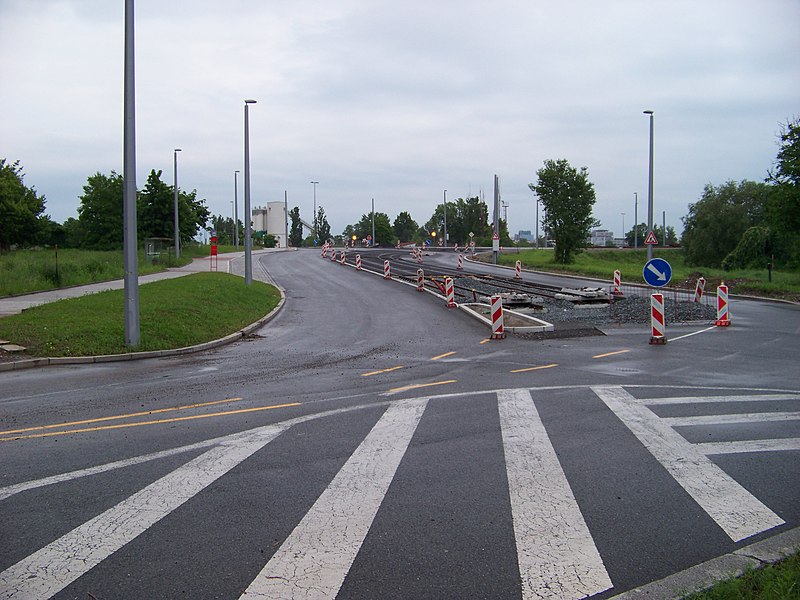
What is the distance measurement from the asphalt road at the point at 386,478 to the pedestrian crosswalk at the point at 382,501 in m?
0.02

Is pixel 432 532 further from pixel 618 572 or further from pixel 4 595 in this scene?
pixel 4 595

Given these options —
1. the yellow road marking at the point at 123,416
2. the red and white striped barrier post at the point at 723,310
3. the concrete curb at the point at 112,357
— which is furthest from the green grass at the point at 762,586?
the red and white striped barrier post at the point at 723,310

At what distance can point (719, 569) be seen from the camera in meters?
4.29

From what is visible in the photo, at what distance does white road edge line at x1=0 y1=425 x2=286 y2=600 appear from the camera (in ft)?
13.8

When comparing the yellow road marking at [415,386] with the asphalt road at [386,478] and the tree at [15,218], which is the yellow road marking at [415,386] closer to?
the asphalt road at [386,478]

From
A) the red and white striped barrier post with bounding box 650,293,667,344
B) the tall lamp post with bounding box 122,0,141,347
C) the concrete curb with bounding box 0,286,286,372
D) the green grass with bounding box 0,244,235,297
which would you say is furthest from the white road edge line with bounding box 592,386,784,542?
the green grass with bounding box 0,244,235,297

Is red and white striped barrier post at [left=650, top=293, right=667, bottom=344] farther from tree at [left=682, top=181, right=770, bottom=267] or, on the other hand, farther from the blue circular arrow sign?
tree at [left=682, top=181, right=770, bottom=267]

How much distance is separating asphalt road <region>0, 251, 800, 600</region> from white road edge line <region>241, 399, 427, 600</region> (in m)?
0.02

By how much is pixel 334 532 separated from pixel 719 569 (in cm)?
255

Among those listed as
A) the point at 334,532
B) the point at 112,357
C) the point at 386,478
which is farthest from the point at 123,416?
the point at 112,357

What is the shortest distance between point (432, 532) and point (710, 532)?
6.65 ft

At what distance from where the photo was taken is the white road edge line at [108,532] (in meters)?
4.19

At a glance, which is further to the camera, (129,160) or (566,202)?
(566,202)

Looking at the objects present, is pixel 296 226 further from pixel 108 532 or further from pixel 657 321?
pixel 108 532
